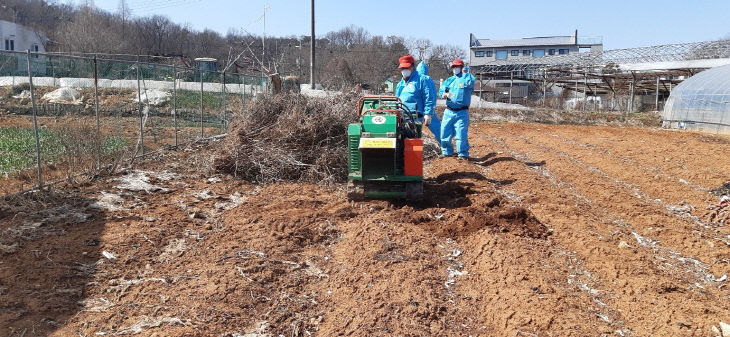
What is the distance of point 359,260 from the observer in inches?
196

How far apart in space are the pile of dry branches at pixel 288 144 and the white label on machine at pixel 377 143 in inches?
88.1

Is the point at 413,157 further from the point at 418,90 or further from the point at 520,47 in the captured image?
the point at 520,47

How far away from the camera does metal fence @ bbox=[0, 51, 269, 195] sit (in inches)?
299

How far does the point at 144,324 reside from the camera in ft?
12.0

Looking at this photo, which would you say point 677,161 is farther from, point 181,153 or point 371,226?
point 181,153

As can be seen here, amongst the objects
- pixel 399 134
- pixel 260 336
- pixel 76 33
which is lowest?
pixel 260 336

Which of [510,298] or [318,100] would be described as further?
[318,100]

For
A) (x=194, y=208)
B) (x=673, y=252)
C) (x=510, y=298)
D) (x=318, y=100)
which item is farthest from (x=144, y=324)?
(x=318, y=100)

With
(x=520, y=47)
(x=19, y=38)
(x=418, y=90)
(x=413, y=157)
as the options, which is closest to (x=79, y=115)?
(x=418, y=90)

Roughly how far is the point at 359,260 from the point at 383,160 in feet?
6.57

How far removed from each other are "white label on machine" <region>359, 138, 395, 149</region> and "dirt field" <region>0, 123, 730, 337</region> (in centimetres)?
84

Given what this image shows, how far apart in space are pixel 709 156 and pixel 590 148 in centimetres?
257

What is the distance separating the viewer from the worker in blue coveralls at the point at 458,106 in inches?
385

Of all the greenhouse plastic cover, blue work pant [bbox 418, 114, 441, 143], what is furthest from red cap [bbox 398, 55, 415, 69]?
the greenhouse plastic cover
